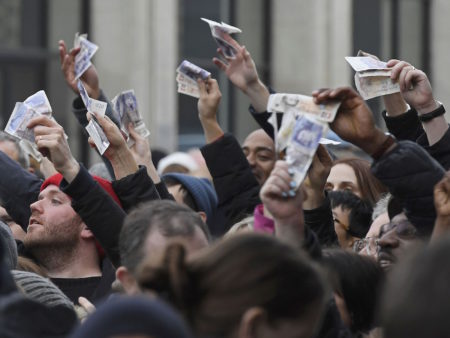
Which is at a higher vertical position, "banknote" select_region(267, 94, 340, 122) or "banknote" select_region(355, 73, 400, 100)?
"banknote" select_region(267, 94, 340, 122)

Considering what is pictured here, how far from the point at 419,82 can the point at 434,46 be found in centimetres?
1550

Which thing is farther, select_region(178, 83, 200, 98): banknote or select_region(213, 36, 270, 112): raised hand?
select_region(178, 83, 200, 98): banknote

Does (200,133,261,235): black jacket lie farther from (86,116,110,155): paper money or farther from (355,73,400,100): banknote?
(355,73,400,100): banknote

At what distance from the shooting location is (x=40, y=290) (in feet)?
15.2

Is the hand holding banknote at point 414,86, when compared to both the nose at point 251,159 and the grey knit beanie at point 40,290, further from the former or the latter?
the nose at point 251,159

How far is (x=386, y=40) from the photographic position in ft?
64.7

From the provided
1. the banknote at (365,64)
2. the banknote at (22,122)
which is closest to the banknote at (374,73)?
the banknote at (365,64)

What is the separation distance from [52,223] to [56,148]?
0.82 m

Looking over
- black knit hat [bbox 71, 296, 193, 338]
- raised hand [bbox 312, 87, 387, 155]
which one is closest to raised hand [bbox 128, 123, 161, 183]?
raised hand [bbox 312, 87, 387, 155]

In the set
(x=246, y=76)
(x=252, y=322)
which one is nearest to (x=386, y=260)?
(x=246, y=76)

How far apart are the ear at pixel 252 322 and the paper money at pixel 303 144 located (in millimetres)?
968

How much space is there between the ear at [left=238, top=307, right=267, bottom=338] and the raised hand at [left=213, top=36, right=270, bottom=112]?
279 cm

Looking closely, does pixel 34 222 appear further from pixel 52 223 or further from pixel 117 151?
pixel 117 151

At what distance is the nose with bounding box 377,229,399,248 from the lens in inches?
195
